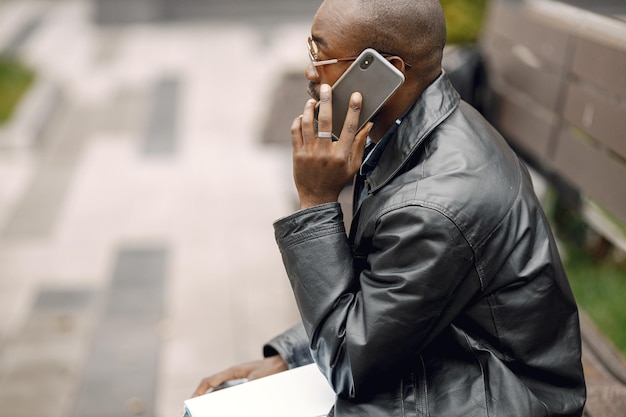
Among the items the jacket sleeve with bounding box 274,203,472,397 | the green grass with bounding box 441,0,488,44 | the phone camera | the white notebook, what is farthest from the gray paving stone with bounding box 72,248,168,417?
the green grass with bounding box 441,0,488,44

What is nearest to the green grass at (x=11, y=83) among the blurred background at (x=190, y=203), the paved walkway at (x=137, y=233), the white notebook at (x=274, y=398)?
the blurred background at (x=190, y=203)

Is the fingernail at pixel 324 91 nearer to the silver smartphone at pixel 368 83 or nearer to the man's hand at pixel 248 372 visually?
the silver smartphone at pixel 368 83

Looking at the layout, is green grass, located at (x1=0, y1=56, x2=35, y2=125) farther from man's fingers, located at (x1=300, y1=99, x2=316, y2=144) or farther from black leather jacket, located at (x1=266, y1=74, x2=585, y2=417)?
black leather jacket, located at (x1=266, y1=74, x2=585, y2=417)

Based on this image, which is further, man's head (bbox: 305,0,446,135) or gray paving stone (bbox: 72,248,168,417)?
gray paving stone (bbox: 72,248,168,417)

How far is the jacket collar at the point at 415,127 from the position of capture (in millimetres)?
2023

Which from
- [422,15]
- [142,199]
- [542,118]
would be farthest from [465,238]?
[142,199]

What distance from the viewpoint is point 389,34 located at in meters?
1.99

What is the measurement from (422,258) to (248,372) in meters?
0.79

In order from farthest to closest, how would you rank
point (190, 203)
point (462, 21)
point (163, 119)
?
point (163, 119) → point (190, 203) → point (462, 21)

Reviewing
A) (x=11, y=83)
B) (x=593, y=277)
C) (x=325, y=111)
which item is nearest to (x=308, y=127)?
(x=325, y=111)

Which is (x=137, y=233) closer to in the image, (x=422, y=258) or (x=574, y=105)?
(x=574, y=105)

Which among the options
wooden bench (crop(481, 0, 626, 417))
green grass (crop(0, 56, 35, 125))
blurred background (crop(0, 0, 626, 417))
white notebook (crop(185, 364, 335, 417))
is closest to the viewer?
white notebook (crop(185, 364, 335, 417))

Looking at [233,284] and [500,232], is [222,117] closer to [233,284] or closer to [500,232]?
[233,284]

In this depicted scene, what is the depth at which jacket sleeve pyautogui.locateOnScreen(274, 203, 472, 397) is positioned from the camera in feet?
6.03
